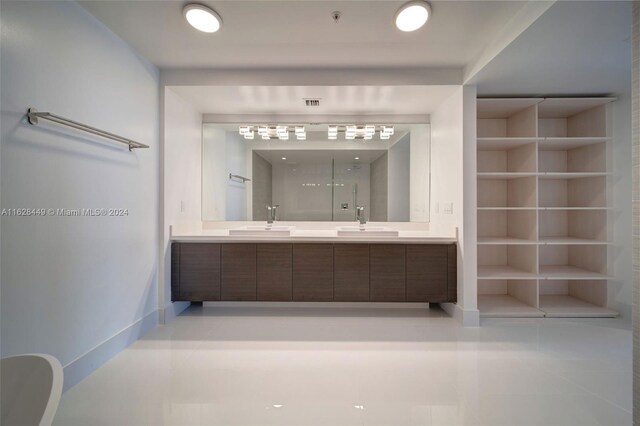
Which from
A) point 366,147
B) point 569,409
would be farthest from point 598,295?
point 366,147

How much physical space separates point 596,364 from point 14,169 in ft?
12.0

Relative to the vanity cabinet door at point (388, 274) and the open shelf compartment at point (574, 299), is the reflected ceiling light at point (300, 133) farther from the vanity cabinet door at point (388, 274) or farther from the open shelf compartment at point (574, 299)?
the open shelf compartment at point (574, 299)

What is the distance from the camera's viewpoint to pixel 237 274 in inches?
112

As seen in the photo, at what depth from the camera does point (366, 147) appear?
3480mm

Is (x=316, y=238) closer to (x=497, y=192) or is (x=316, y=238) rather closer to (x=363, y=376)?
(x=363, y=376)

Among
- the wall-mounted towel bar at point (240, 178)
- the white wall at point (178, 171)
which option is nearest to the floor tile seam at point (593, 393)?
the white wall at point (178, 171)

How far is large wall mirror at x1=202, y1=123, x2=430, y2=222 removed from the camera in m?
3.48

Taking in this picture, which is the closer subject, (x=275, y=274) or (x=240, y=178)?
(x=275, y=274)

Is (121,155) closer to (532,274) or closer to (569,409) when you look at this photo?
(569,409)

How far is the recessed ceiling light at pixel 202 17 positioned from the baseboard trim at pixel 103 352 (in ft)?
7.27

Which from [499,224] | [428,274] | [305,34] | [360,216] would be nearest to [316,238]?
[360,216]

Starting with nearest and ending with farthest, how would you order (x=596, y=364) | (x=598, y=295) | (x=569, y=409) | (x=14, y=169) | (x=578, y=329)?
1. (x=14, y=169)
2. (x=569, y=409)
3. (x=596, y=364)
4. (x=578, y=329)
5. (x=598, y=295)

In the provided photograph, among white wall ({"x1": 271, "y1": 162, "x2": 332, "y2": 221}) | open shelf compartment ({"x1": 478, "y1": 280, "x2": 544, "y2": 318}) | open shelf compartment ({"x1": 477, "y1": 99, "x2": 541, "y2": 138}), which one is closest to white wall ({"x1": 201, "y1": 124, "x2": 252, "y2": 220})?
white wall ({"x1": 271, "y1": 162, "x2": 332, "y2": 221})

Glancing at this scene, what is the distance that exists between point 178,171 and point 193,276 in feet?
3.41
